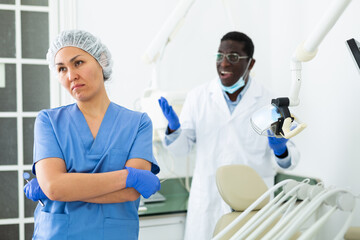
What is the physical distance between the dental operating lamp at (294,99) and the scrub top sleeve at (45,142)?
614 millimetres

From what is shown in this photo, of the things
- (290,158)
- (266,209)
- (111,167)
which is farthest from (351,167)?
(111,167)

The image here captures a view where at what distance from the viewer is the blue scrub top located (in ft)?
3.60

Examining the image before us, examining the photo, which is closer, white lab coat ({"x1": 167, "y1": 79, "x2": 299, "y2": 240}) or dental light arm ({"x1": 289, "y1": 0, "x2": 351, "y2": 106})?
dental light arm ({"x1": 289, "y1": 0, "x2": 351, "y2": 106})

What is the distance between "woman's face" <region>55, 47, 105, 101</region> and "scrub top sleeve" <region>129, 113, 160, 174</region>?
0.19 metres

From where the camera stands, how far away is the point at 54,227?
1083 millimetres

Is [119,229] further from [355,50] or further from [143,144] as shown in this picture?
[355,50]

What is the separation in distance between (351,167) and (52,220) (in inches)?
58.3

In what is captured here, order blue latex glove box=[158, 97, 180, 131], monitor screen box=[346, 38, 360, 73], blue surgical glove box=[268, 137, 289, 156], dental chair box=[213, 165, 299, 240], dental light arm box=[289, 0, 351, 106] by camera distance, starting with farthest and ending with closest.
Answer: blue latex glove box=[158, 97, 180, 131] → blue surgical glove box=[268, 137, 289, 156] → dental chair box=[213, 165, 299, 240] → monitor screen box=[346, 38, 360, 73] → dental light arm box=[289, 0, 351, 106]

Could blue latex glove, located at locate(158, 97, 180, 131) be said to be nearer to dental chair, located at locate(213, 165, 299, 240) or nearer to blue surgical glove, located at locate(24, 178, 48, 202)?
dental chair, located at locate(213, 165, 299, 240)

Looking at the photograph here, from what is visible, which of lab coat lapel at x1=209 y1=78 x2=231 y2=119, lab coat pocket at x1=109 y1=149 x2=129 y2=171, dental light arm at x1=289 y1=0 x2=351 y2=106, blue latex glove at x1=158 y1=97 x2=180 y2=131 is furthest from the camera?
lab coat lapel at x1=209 y1=78 x2=231 y2=119

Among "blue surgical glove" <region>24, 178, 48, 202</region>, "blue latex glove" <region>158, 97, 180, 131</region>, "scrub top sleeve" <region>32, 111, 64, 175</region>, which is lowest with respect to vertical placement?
"blue surgical glove" <region>24, 178, 48, 202</region>

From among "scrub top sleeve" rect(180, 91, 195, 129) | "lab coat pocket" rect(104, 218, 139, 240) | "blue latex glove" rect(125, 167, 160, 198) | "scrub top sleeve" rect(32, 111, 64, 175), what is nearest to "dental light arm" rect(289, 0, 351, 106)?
"blue latex glove" rect(125, 167, 160, 198)

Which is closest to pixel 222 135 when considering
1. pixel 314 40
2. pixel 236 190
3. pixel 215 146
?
pixel 215 146

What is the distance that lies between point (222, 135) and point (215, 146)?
7 cm
